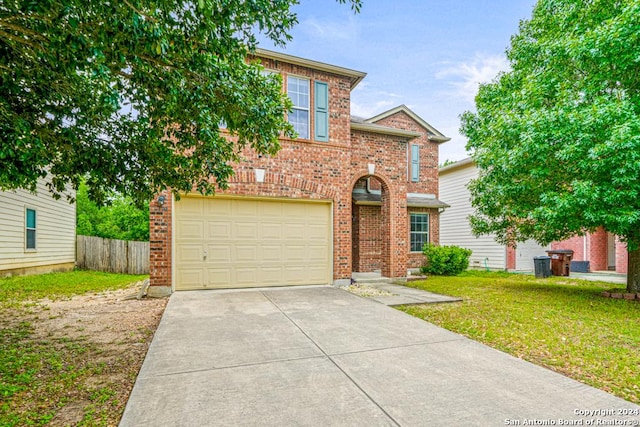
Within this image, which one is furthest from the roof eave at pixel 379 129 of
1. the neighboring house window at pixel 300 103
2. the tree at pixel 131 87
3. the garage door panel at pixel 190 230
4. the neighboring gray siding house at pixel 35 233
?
the neighboring gray siding house at pixel 35 233

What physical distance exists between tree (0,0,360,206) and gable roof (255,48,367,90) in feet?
13.3

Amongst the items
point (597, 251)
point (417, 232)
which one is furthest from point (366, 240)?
point (597, 251)

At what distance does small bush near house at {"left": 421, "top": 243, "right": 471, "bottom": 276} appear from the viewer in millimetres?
13117

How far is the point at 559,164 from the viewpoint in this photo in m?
7.20

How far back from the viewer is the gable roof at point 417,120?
49.8 ft

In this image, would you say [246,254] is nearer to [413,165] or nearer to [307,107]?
[307,107]

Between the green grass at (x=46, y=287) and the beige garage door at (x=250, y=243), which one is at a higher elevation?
the beige garage door at (x=250, y=243)

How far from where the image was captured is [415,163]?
47.8 feet

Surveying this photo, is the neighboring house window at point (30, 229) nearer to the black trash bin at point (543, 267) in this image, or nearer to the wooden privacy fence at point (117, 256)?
the wooden privacy fence at point (117, 256)

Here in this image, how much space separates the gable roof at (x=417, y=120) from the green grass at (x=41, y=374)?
13.2 m

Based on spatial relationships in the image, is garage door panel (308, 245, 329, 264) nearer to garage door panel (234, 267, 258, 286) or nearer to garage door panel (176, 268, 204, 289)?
garage door panel (234, 267, 258, 286)

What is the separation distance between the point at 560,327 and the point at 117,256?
15441 mm

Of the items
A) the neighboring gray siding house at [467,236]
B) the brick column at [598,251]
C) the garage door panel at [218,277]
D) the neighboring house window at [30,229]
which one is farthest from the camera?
the neighboring gray siding house at [467,236]

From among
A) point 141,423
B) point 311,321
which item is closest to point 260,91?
point 311,321
